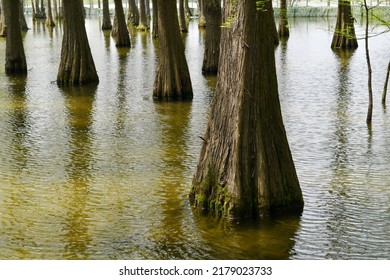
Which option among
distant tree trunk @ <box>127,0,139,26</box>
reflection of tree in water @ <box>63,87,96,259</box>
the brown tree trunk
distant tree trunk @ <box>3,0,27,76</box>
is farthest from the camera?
distant tree trunk @ <box>127,0,139,26</box>

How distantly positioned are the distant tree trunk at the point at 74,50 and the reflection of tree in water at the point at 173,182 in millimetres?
4010

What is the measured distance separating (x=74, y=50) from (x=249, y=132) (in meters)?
11.3

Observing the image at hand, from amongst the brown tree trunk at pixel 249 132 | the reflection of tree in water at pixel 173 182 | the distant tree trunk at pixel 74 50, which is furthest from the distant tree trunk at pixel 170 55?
the brown tree trunk at pixel 249 132

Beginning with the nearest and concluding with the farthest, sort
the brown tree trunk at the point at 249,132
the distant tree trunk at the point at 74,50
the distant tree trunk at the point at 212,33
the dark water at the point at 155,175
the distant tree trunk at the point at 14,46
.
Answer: the dark water at the point at 155,175 < the brown tree trunk at the point at 249,132 < the distant tree trunk at the point at 74,50 < the distant tree trunk at the point at 212,33 < the distant tree trunk at the point at 14,46

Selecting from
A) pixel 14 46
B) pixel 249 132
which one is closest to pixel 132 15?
pixel 14 46

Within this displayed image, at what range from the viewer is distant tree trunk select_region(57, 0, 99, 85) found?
18.9 metres

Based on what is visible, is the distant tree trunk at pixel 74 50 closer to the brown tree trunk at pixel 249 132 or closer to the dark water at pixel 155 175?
the dark water at pixel 155 175

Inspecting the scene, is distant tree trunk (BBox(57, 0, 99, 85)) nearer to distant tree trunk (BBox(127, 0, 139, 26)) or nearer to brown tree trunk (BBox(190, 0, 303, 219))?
brown tree trunk (BBox(190, 0, 303, 219))

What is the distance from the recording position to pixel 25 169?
10.9 metres

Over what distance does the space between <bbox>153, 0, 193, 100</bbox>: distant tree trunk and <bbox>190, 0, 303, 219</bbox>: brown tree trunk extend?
7650mm

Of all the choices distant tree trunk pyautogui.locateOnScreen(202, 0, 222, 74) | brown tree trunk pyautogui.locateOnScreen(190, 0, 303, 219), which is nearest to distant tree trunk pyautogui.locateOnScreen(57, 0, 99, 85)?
distant tree trunk pyautogui.locateOnScreen(202, 0, 222, 74)

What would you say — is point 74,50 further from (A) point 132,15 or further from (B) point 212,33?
(A) point 132,15

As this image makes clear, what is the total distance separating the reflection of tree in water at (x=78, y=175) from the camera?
26.2 ft
